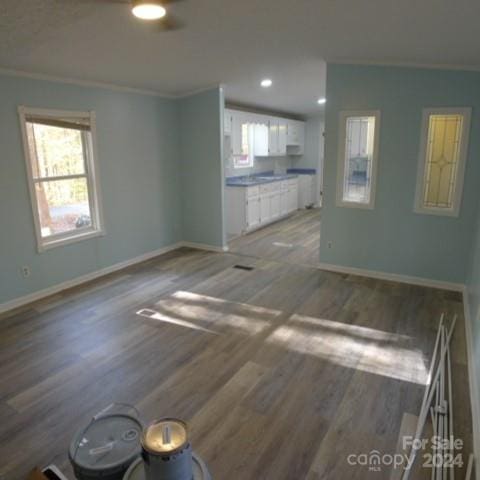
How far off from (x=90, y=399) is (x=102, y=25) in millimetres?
2782

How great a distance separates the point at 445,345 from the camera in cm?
304

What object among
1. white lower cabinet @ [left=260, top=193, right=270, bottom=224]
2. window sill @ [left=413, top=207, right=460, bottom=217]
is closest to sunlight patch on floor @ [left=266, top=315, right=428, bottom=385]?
window sill @ [left=413, top=207, right=460, bottom=217]

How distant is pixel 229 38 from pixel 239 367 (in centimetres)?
291

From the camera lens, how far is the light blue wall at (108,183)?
12.4ft

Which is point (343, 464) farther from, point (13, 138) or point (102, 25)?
point (13, 138)

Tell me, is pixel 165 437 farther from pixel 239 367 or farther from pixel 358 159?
pixel 358 159

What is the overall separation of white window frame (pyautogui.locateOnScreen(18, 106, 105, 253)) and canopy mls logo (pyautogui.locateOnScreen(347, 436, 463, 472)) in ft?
12.3

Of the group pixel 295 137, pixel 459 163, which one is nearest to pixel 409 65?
pixel 459 163

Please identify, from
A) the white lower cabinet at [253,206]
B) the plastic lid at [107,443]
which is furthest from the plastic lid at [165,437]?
the white lower cabinet at [253,206]

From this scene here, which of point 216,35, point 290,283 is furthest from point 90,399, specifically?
point 216,35

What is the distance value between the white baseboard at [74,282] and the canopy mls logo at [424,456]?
11.7 feet

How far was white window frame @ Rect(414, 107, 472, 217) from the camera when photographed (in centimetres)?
394

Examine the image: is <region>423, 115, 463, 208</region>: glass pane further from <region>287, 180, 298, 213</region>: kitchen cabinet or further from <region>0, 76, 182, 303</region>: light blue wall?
<region>287, 180, 298, 213</region>: kitchen cabinet

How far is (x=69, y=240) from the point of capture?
443 cm
